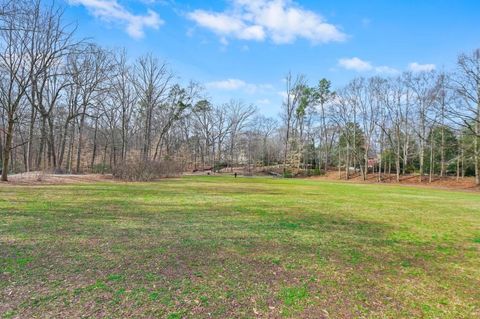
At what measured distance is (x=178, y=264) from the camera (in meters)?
3.75

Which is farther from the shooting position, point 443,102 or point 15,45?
point 443,102

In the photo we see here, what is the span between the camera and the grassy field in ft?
8.83

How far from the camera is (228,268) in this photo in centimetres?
370

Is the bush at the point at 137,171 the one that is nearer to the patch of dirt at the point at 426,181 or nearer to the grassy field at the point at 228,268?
the grassy field at the point at 228,268

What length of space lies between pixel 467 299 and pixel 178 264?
3161mm

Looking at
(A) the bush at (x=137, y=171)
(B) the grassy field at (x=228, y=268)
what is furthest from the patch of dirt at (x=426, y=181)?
(B) the grassy field at (x=228, y=268)

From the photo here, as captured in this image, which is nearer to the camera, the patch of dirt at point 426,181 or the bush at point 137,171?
the bush at point 137,171

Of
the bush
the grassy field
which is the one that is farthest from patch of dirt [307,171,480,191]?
the grassy field

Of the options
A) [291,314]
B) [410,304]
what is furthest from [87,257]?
[410,304]

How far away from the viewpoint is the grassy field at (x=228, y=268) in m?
2.69

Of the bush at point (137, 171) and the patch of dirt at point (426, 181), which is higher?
the bush at point (137, 171)

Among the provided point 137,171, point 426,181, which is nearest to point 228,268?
point 137,171

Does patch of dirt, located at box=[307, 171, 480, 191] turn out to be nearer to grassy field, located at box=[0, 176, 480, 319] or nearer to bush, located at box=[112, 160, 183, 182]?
Answer: bush, located at box=[112, 160, 183, 182]

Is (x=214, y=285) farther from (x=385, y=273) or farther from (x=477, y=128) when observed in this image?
(x=477, y=128)
